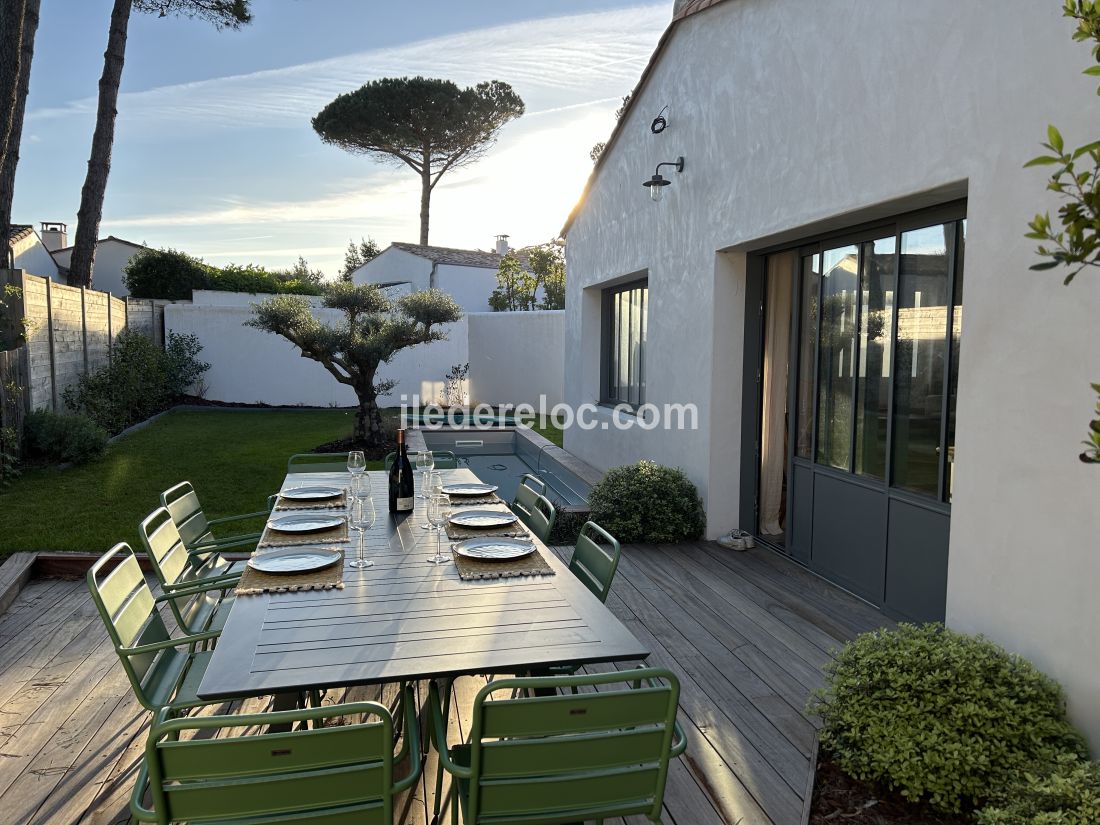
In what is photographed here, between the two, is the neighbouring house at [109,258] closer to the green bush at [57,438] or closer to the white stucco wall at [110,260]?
the white stucco wall at [110,260]

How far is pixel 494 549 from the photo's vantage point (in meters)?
2.93

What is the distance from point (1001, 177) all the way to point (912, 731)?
2.13 m

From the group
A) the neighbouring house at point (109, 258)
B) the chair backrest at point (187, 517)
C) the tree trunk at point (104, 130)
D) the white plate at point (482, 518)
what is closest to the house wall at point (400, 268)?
the neighbouring house at point (109, 258)

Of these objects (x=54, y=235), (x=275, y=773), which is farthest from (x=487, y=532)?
(x=54, y=235)

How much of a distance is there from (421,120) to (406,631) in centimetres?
2381

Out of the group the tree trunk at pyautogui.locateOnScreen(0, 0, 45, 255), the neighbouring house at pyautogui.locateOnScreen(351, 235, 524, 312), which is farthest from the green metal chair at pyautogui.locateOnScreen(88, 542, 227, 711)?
the neighbouring house at pyautogui.locateOnScreen(351, 235, 524, 312)

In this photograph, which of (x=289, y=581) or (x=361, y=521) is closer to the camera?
(x=289, y=581)

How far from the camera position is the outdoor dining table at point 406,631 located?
1.86 m

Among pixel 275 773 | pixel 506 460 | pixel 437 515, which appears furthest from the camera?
pixel 506 460

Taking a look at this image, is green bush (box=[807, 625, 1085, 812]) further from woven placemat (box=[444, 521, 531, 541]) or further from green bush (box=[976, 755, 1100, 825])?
woven placemat (box=[444, 521, 531, 541])

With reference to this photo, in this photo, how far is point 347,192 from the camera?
23.9 m

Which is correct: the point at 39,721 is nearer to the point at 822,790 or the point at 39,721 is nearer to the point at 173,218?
the point at 822,790

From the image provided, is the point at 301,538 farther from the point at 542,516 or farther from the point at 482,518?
the point at 542,516

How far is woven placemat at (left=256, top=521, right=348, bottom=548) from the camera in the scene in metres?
2.98
